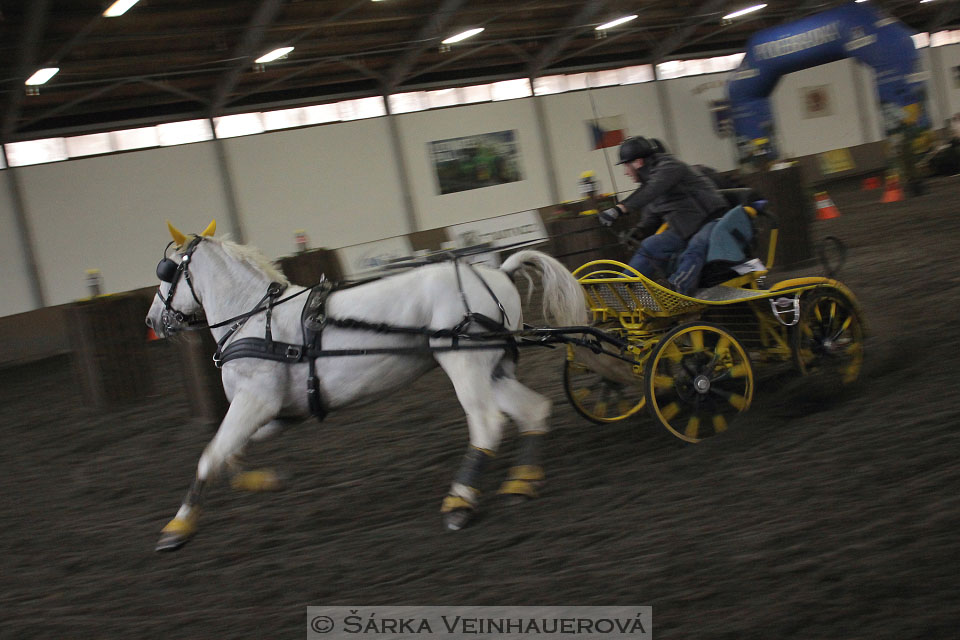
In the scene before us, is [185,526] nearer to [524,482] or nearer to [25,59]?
[524,482]

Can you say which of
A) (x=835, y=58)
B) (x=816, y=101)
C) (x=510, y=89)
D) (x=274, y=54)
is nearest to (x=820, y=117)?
(x=816, y=101)

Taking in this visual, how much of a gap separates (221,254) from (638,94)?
64.3 feet

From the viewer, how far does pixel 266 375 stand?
162 inches

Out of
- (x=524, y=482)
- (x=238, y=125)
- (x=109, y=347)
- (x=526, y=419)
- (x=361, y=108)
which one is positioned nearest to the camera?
(x=524, y=482)

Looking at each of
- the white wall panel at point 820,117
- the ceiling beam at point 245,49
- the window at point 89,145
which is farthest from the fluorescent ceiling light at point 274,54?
the white wall panel at point 820,117

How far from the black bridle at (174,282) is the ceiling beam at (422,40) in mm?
12623

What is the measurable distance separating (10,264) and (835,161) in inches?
847

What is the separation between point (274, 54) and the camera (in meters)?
15.3

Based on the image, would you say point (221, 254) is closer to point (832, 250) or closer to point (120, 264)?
point (832, 250)

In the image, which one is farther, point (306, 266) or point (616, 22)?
point (616, 22)

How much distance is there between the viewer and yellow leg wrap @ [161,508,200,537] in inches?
160

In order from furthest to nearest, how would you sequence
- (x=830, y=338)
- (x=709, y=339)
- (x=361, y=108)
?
(x=361, y=108) < (x=830, y=338) < (x=709, y=339)

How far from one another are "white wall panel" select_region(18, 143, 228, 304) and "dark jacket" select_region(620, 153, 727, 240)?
12782 mm

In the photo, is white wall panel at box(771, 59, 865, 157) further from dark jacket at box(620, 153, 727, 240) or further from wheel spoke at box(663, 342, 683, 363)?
wheel spoke at box(663, 342, 683, 363)
